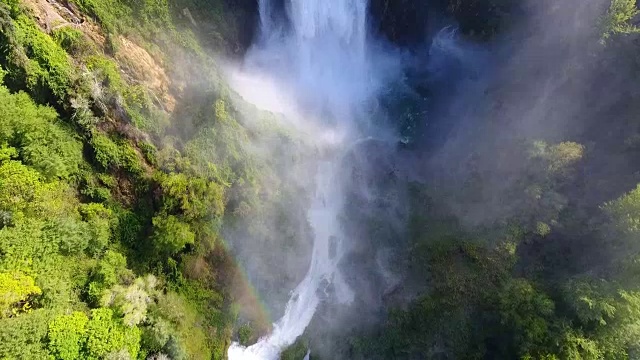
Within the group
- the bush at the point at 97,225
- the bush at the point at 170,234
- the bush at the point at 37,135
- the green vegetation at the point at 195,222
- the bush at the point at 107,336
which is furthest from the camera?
the bush at the point at 170,234

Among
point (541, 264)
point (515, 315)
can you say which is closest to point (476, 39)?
point (541, 264)

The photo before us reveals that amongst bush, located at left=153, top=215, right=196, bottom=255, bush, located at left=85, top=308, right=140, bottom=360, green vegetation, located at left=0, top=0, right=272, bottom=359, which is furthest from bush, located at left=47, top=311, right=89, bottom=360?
bush, located at left=153, top=215, right=196, bottom=255

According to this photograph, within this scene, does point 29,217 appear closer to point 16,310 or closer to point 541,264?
point 16,310

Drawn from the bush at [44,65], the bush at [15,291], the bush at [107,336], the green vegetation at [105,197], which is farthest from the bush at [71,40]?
the bush at [107,336]

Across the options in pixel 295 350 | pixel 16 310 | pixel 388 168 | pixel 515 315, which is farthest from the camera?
pixel 388 168

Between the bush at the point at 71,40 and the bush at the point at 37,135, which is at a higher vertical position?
the bush at the point at 71,40

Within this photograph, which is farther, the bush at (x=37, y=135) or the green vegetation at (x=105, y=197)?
the bush at (x=37, y=135)

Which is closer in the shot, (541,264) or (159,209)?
(159,209)

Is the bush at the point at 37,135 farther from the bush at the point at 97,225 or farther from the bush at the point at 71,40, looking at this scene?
the bush at the point at 71,40

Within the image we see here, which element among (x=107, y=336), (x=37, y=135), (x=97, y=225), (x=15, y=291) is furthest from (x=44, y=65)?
(x=107, y=336)
